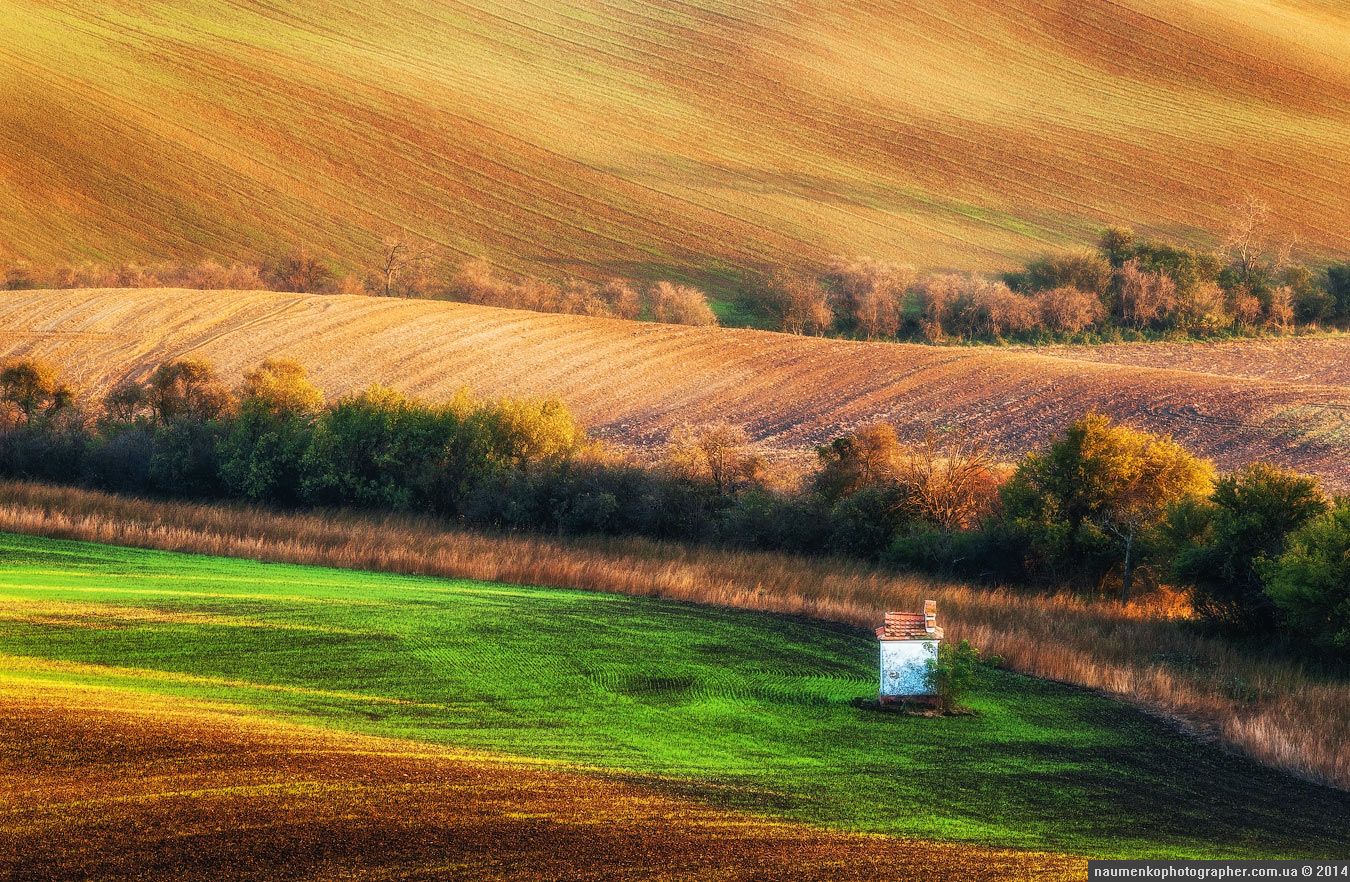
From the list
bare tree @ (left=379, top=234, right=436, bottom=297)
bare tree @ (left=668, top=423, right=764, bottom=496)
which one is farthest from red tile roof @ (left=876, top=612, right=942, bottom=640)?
bare tree @ (left=379, top=234, right=436, bottom=297)

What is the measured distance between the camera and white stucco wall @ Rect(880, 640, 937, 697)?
1609 centimetres

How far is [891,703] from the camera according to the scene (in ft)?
53.3

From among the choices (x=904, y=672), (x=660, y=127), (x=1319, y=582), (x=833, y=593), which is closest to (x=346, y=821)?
(x=904, y=672)

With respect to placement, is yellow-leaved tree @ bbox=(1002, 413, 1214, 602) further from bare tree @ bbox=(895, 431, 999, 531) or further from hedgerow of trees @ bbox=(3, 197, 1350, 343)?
hedgerow of trees @ bbox=(3, 197, 1350, 343)

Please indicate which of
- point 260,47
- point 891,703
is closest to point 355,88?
point 260,47

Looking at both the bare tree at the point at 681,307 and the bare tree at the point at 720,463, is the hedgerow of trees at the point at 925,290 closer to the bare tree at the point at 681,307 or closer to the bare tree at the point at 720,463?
the bare tree at the point at 681,307

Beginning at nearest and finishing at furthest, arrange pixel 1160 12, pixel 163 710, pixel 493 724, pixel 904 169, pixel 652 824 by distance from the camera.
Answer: pixel 652 824 → pixel 163 710 → pixel 493 724 → pixel 904 169 → pixel 1160 12

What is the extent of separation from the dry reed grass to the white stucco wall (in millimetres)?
3315

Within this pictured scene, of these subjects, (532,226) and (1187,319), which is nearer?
(1187,319)

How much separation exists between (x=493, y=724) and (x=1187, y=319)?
5483cm

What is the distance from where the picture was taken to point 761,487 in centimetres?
3312

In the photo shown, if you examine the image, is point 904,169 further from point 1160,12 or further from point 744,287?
point 1160,12

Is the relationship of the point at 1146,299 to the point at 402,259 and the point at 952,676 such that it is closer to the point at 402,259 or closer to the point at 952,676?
the point at 402,259

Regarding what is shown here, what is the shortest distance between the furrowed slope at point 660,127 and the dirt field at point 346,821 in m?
61.6
